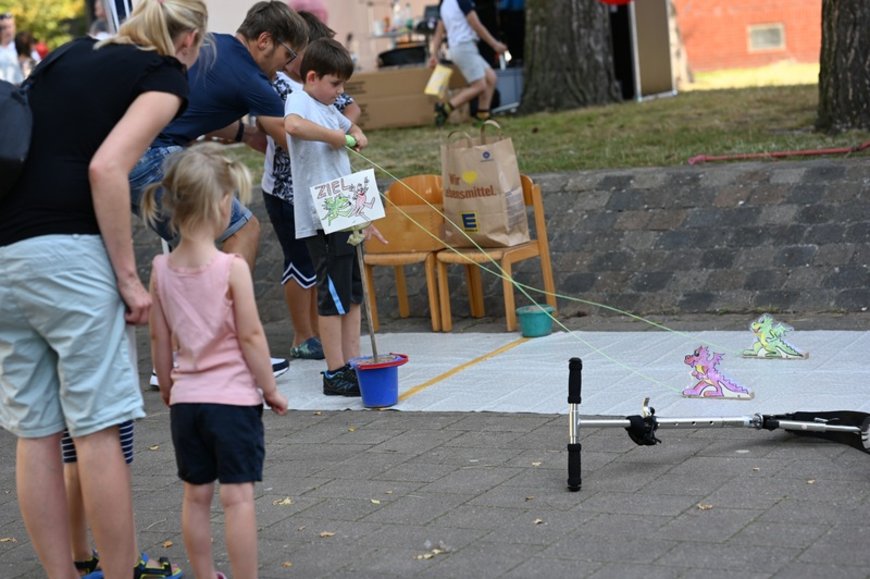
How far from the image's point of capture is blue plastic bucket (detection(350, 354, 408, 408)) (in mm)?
6141

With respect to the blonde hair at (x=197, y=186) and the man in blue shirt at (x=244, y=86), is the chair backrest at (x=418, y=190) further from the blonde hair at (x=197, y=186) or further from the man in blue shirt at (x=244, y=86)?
the blonde hair at (x=197, y=186)

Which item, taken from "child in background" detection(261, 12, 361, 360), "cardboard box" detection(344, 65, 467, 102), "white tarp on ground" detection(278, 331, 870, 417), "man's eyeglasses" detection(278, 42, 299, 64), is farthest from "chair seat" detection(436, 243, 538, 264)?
"cardboard box" detection(344, 65, 467, 102)

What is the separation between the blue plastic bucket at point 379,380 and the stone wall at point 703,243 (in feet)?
7.13

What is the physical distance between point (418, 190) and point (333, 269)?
1.74 meters

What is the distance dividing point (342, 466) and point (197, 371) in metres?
1.69

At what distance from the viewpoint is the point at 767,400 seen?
18.4 ft

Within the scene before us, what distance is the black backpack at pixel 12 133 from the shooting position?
3607mm

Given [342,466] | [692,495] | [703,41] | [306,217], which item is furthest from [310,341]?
[703,41]

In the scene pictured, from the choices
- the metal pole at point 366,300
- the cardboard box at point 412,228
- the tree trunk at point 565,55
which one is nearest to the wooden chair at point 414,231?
the cardboard box at point 412,228

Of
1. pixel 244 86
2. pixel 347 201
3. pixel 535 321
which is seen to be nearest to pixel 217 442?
pixel 347 201

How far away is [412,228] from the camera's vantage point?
317 inches

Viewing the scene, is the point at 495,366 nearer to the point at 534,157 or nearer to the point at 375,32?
the point at 534,157

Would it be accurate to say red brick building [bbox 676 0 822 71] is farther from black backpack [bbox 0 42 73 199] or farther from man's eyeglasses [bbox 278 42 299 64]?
black backpack [bbox 0 42 73 199]

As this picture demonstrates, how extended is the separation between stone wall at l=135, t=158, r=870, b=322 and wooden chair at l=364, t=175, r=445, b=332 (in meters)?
0.63
